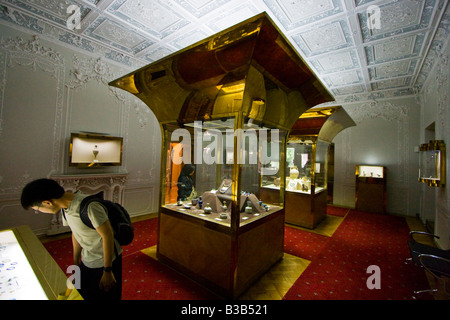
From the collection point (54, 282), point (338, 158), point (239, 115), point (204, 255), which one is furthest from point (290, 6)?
point (338, 158)

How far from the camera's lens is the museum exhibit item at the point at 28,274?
1.20 meters

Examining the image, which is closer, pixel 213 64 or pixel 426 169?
pixel 213 64

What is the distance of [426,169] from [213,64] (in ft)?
18.8

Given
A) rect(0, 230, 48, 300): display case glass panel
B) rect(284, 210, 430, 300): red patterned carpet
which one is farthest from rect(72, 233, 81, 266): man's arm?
rect(284, 210, 430, 300): red patterned carpet

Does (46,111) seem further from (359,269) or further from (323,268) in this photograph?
(359,269)

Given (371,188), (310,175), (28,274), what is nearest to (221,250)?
(28,274)

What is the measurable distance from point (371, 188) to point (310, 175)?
339cm

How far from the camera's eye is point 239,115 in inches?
97.9

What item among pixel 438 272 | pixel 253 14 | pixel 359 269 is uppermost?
pixel 253 14

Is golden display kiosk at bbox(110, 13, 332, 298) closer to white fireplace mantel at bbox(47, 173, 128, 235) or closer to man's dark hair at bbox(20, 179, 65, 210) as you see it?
man's dark hair at bbox(20, 179, 65, 210)

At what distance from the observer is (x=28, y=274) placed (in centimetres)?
140

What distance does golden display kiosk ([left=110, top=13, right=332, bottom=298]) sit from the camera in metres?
2.30

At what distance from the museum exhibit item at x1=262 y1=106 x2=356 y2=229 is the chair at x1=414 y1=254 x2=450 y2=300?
2639mm
